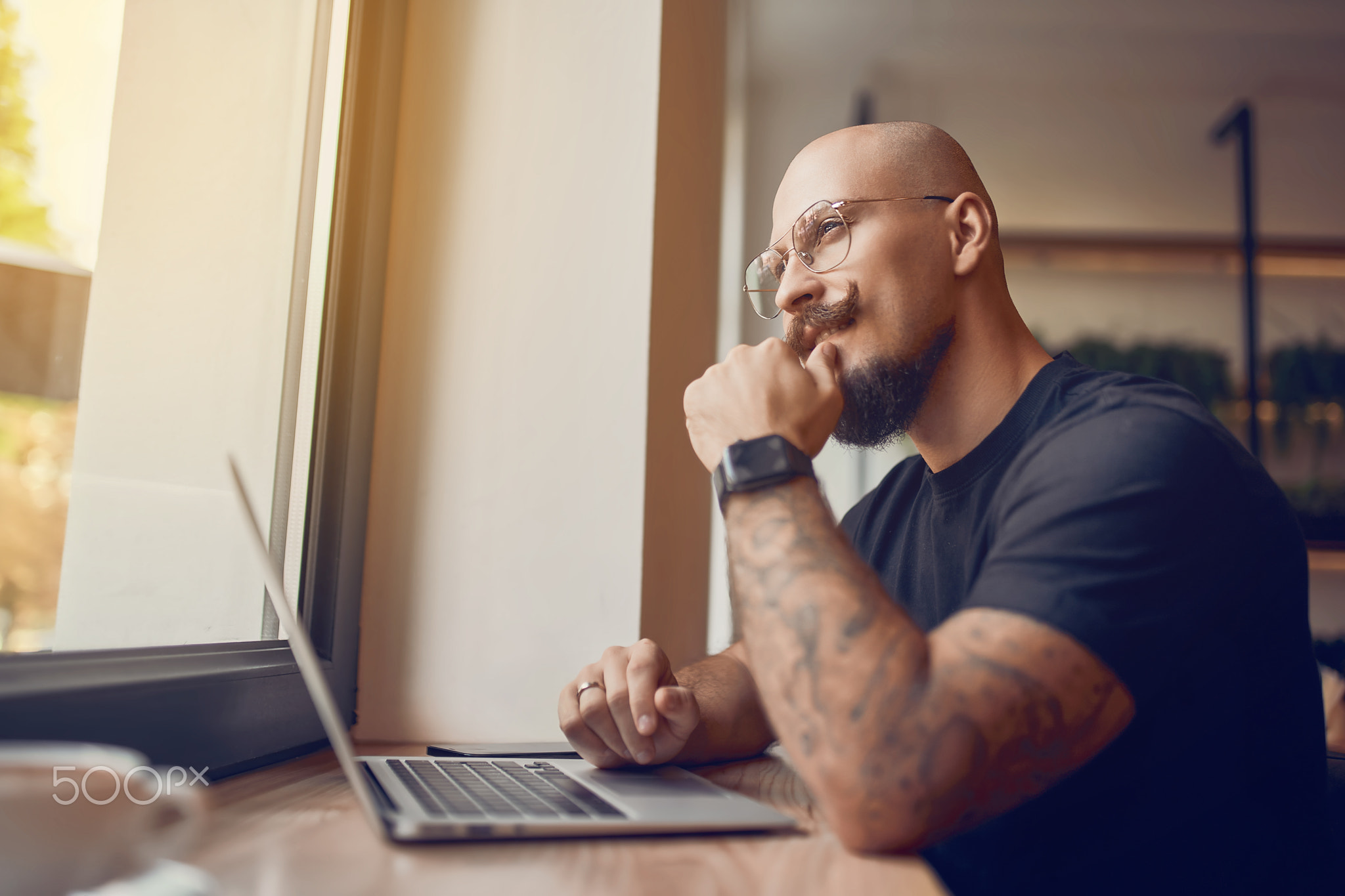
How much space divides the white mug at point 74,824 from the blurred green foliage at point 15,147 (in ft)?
1.29

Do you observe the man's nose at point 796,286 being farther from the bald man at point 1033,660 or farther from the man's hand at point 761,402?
the man's hand at point 761,402

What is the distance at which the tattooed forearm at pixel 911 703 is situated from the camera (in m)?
0.62

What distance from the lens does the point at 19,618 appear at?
65 centimetres

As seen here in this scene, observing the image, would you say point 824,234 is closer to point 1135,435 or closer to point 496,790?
point 1135,435

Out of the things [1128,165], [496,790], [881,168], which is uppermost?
[1128,165]

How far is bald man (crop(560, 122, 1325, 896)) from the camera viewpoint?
0.65 meters

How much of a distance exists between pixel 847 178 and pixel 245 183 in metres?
0.78

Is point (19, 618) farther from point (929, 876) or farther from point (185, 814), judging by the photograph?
point (929, 876)

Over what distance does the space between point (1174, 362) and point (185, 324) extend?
300 centimetres

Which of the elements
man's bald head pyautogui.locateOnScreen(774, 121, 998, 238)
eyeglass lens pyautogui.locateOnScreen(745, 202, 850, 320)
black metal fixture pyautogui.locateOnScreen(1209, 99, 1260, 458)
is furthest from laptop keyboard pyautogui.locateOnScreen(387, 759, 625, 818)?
black metal fixture pyautogui.locateOnScreen(1209, 99, 1260, 458)

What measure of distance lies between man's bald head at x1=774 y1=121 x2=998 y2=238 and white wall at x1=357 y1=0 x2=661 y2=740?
0.23 metres

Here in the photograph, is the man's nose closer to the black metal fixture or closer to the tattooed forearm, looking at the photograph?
the tattooed forearm

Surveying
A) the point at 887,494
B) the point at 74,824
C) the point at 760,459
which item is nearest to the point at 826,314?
the point at 887,494

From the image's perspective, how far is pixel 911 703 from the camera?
64 centimetres
